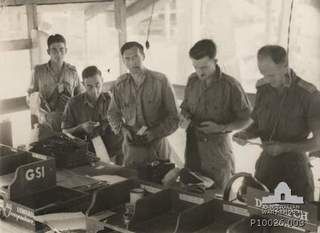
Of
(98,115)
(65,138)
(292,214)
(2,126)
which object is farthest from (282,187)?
(2,126)

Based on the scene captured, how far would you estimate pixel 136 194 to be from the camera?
3.37 m

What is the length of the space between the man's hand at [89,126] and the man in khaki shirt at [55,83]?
227mm

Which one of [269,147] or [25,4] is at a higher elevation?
[25,4]

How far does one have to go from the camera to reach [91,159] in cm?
423

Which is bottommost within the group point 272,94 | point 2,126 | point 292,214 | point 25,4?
point 292,214

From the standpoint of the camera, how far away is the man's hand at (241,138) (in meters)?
3.17

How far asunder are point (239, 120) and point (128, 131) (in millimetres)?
971

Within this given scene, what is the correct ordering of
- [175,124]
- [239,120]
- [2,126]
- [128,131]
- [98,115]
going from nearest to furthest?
[239,120] → [175,124] → [128,131] → [98,115] → [2,126]

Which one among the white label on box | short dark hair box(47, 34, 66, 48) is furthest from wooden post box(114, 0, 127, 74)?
the white label on box

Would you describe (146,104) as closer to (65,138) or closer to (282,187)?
(65,138)

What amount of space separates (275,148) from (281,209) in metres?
0.33

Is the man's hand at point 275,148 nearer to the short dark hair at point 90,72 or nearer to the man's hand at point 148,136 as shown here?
the man's hand at point 148,136

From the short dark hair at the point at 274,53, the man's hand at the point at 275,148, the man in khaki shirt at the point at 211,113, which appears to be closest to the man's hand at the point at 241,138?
the man in khaki shirt at the point at 211,113

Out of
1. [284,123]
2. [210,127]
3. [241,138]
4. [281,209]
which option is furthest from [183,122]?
[281,209]
